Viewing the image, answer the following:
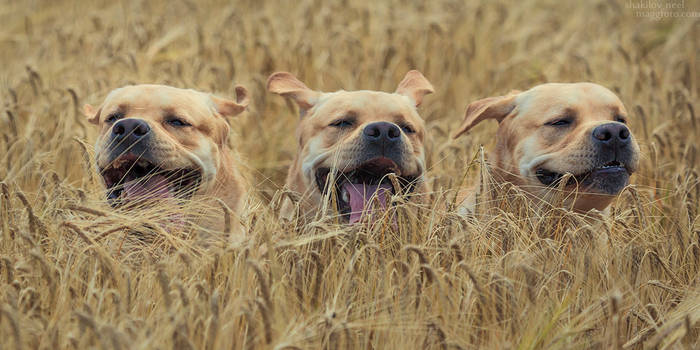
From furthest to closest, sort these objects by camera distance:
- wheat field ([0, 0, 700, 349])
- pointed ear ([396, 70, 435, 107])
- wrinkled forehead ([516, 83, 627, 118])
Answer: pointed ear ([396, 70, 435, 107]), wrinkled forehead ([516, 83, 627, 118]), wheat field ([0, 0, 700, 349])

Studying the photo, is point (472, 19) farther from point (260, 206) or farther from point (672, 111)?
point (260, 206)

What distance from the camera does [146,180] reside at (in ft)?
15.5

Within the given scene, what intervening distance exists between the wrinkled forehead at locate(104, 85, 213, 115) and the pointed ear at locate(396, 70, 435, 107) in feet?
4.23

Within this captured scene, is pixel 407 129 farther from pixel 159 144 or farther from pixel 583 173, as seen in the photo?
pixel 159 144

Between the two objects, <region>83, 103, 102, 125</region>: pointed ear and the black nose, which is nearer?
the black nose

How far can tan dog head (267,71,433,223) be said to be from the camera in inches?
186

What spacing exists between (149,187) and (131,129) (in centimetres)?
34

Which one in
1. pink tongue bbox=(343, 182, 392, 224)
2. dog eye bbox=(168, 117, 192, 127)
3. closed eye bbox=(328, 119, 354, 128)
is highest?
dog eye bbox=(168, 117, 192, 127)

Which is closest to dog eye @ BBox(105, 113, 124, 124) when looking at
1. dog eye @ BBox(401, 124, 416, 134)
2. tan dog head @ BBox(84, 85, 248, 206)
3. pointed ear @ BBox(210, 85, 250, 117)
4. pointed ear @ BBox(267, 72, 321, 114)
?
tan dog head @ BBox(84, 85, 248, 206)

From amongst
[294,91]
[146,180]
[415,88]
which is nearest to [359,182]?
[294,91]

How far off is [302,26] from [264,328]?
17.5ft

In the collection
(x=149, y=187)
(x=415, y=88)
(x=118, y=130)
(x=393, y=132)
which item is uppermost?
(x=118, y=130)

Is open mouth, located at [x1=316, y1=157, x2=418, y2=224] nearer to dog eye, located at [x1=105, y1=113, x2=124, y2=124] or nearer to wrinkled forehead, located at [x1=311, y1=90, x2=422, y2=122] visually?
wrinkled forehead, located at [x1=311, y1=90, x2=422, y2=122]

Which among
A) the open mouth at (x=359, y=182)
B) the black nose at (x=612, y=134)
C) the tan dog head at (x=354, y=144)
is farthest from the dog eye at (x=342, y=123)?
the black nose at (x=612, y=134)
